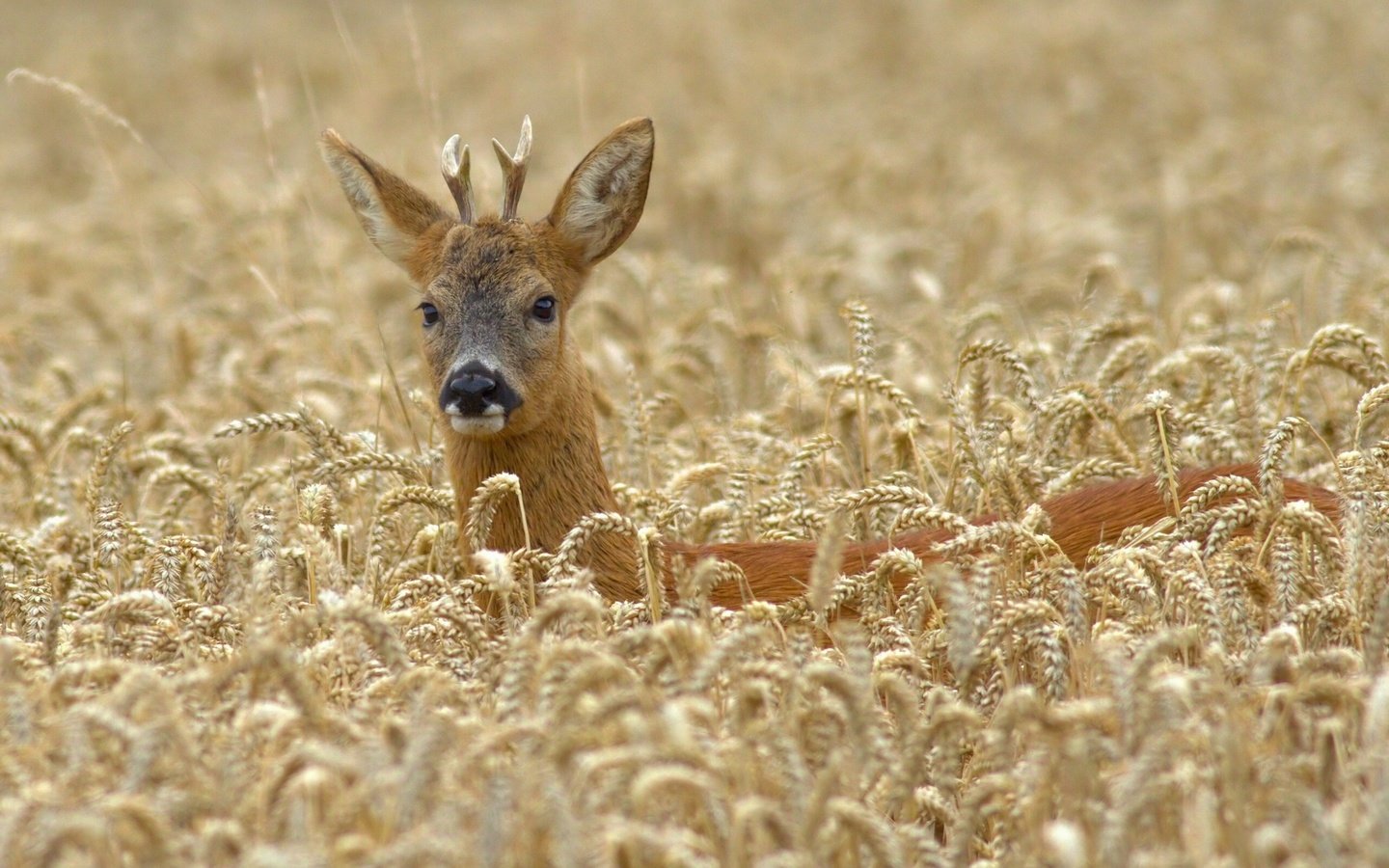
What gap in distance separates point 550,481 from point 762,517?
830 mm

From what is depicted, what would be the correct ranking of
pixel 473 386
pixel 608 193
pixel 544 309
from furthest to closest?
pixel 608 193, pixel 544 309, pixel 473 386

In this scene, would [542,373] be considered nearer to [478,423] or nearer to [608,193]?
[478,423]

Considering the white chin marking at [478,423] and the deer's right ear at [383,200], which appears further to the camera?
the deer's right ear at [383,200]

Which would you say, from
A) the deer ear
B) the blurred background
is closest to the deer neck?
the deer ear

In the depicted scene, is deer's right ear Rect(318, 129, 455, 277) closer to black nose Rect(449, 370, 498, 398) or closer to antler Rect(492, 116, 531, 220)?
antler Rect(492, 116, 531, 220)

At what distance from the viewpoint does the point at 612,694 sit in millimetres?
3527

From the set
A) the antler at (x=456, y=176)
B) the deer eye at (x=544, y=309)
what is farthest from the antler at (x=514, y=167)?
the deer eye at (x=544, y=309)

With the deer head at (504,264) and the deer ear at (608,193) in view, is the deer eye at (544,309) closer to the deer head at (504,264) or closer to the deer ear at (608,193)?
the deer head at (504,264)

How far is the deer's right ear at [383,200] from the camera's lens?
626cm

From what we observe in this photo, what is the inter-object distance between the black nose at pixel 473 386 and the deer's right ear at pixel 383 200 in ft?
3.03

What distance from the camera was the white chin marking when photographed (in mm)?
5566

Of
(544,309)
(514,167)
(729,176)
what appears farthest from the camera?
(729,176)

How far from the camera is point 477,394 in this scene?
18.2 feet

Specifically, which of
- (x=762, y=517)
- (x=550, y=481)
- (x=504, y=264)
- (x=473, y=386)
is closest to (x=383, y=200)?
(x=504, y=264)
